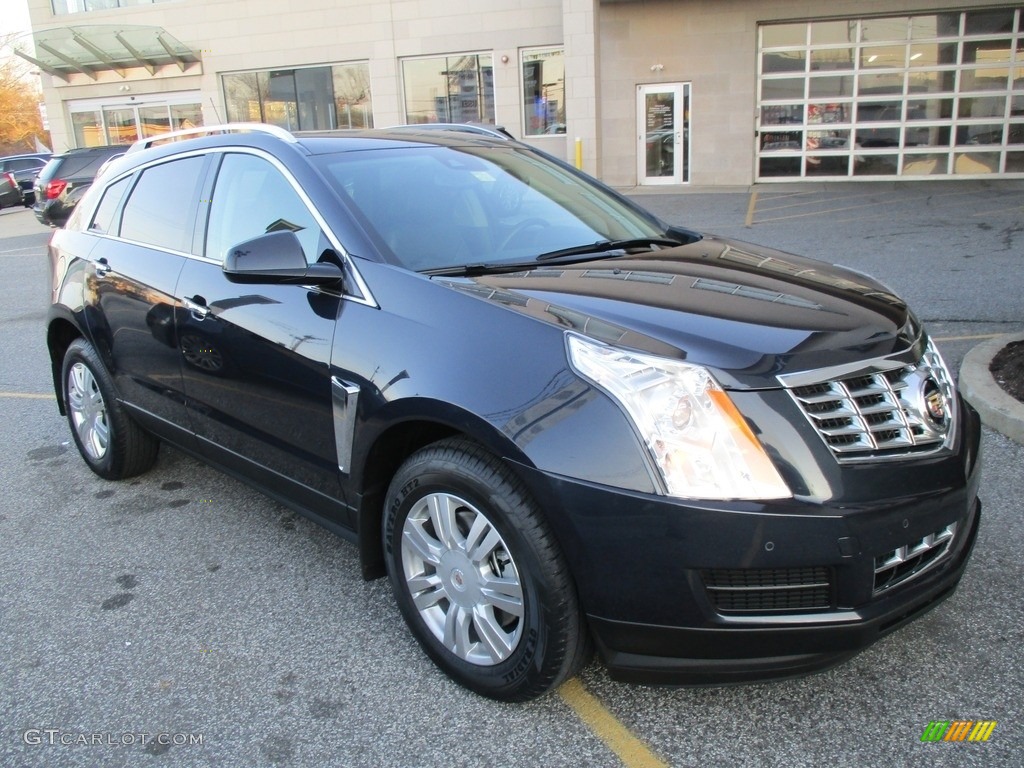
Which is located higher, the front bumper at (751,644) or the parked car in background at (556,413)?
the parked car in background at (556,413)

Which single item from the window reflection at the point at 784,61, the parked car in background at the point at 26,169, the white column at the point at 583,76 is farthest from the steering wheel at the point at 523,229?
the parked car in background at the point at 26,169

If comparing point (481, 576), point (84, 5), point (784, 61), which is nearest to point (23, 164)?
point (84, 5)

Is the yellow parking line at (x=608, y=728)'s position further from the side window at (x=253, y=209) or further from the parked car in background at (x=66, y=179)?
the parked car in background at (x=66, y=179)

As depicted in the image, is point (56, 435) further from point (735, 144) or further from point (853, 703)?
point (735, 144)

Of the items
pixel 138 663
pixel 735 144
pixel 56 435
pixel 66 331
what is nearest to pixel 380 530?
pixel 138 663

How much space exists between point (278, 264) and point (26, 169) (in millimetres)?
30099

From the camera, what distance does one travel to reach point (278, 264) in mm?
3061

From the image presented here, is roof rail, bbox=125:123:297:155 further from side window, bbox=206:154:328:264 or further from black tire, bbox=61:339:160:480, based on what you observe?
black tire, bbox=61:339:160:480

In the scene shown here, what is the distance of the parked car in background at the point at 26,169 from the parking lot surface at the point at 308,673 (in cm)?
2672

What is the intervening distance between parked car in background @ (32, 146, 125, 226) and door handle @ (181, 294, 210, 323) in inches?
611

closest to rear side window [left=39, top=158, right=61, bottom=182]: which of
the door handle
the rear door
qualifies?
the rear door

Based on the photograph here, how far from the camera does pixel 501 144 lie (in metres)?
Result: 4.39

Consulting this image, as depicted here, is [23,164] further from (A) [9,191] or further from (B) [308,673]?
(B) [308,673]

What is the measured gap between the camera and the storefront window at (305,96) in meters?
24.4
